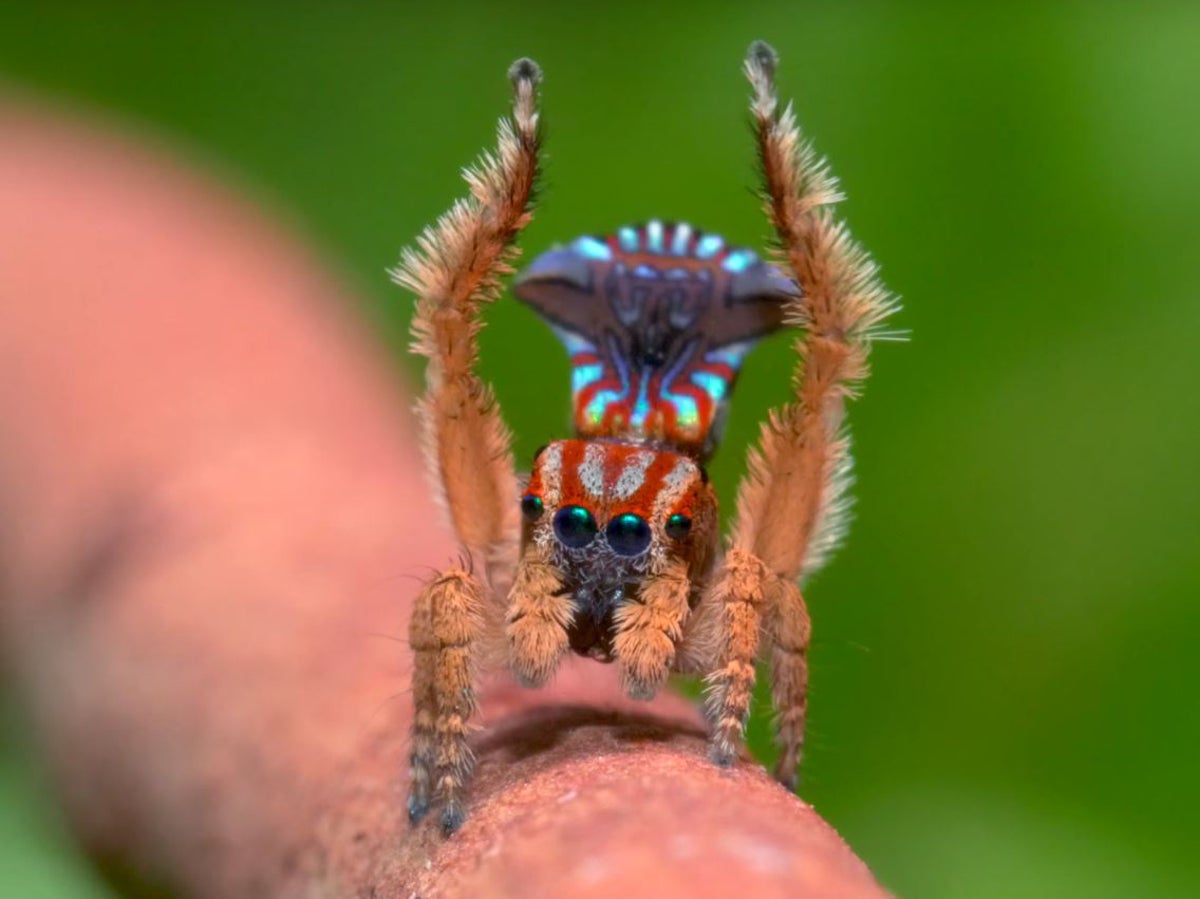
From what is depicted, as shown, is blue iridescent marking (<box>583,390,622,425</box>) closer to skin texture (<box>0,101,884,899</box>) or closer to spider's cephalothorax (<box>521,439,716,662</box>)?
spider's cephalothorax (<box>521,439,716,662</box>)

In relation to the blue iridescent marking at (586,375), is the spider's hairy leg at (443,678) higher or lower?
lower

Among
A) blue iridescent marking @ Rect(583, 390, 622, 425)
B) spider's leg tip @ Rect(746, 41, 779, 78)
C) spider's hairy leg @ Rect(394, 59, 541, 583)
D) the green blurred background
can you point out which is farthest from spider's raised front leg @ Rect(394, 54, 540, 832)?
the green blurred background

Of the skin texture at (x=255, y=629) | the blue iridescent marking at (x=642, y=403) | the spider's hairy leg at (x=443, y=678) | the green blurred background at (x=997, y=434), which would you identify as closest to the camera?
the skin texture at (x=255, y=629)

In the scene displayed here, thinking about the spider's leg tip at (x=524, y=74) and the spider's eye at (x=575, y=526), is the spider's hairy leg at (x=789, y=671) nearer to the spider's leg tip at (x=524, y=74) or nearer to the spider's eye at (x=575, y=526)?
the spider's eye at (x=575, y=526)

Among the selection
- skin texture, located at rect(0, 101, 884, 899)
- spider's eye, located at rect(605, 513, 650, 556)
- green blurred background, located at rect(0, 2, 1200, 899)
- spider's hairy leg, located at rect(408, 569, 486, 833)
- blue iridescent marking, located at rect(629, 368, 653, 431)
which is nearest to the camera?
skin texture, located at rect(0, 101, 884, 899)

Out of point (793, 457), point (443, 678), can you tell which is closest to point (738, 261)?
point (793, 457)

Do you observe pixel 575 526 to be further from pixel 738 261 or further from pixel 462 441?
Result: pixel 738 261

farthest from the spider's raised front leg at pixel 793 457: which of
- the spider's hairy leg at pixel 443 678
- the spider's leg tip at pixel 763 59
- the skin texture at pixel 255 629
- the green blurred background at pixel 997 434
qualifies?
the green blurred background at pixel 997 434
